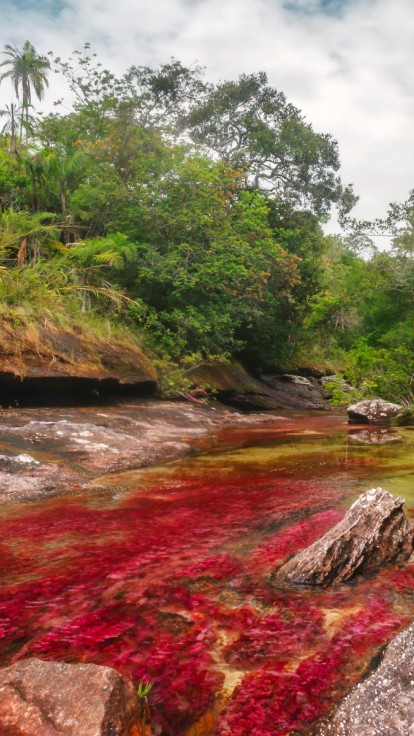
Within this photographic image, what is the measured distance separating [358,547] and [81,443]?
5121 mm

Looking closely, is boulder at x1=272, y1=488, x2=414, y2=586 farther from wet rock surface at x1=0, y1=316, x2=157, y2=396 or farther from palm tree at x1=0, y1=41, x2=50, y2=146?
palm tree at x1=0, y1=41, x2=50, y2=146

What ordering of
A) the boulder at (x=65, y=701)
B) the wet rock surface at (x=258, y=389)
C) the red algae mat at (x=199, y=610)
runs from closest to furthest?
the boulder at (x=65, y=701), the red algae mat at (x=199, y=610), the wet rock surface at (x=258, y=389)

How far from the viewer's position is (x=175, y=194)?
1572cm

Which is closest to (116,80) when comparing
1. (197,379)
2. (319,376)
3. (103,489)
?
(197,379)

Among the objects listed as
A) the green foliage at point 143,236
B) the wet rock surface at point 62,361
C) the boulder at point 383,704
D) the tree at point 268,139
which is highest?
the tree at point 268,139

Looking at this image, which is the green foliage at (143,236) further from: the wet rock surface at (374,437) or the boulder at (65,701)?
the boulder at (65,701)

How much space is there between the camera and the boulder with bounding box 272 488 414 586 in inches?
117

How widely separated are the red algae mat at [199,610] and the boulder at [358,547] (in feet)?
0.38

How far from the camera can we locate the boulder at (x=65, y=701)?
1.56m

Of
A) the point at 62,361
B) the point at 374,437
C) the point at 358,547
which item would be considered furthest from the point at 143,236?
the point at 358,547

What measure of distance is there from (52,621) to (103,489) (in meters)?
3.06

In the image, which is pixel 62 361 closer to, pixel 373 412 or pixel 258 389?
pixel 373 412

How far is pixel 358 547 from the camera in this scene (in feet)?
10.4

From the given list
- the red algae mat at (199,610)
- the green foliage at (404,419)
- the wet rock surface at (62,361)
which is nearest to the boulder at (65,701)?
the red algae mat at (199,610)
